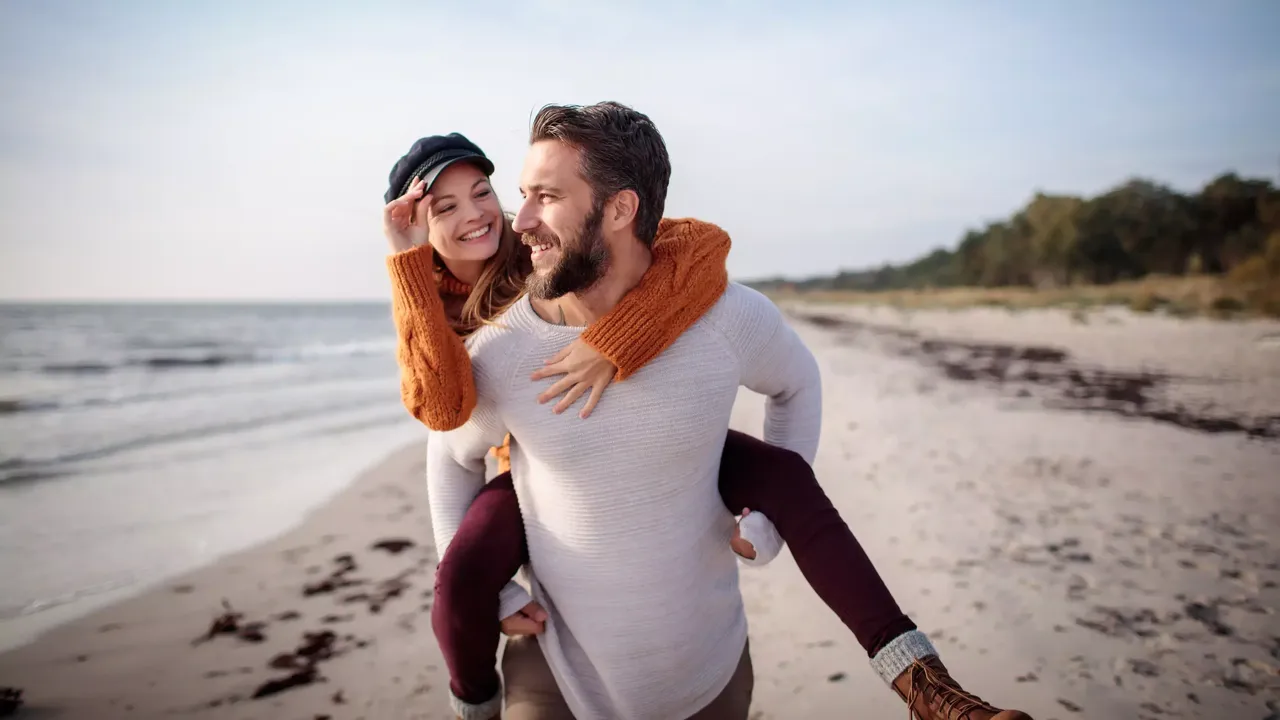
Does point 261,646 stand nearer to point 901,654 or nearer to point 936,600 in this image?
point 901,654

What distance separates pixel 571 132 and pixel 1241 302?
1823 cm

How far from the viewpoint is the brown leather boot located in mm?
1246

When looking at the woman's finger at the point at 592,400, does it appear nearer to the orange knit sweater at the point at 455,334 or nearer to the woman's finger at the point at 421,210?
the orange knit sweater at the point at 455,334

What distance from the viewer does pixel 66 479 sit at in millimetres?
5680

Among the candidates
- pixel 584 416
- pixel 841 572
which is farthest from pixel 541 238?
pixel 841 572

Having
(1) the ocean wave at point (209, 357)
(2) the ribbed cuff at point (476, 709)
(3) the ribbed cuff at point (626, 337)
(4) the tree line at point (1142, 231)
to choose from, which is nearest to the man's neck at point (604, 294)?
(3) the ribbed cuff at point (626, 337)

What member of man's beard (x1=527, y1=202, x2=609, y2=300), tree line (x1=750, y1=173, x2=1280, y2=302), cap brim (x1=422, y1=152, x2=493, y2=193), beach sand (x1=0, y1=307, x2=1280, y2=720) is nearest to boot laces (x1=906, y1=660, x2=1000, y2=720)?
man's beard (x1=527, y1=202, x2=609, y2=300)

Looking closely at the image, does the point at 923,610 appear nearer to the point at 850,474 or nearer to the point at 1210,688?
the point at 1210,688

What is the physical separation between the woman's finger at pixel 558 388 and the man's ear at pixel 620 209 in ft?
1.29

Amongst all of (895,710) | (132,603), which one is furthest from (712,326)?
(132,603)

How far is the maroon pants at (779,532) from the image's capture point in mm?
1499

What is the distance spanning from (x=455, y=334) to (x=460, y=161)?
61 centimetres

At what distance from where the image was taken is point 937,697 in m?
1.32

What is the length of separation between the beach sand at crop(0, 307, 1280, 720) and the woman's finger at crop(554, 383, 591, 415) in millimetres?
1570
